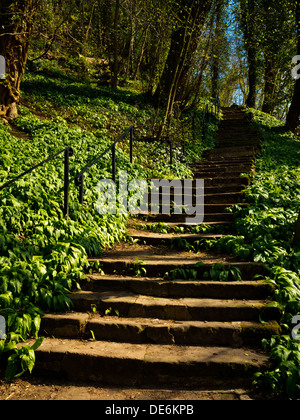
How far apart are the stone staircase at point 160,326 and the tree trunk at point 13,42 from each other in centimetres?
572

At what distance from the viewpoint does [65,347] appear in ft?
9.62

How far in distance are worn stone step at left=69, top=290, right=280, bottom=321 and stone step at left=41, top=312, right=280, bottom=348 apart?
0.40ft

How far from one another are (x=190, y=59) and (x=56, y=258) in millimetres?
8947

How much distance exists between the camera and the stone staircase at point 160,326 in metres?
2.74

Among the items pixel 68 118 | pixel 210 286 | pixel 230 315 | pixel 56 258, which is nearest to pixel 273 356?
pixel 230 315

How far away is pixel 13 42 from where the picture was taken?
780 cm

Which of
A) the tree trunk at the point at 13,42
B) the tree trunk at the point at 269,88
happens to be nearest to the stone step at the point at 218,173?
the tree trunk at the point at 13,42

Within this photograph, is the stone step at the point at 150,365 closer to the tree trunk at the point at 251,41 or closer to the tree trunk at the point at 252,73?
the tree trunk at the point at 251,41

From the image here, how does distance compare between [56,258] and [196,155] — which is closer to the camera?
[56,258]

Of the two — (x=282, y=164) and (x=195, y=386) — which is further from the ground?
(x=282, y=164)

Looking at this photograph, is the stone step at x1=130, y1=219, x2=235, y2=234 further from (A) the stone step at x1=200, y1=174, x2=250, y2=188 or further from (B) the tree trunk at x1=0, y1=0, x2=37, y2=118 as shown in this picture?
(B) the tree trunk at x1=0, y1=0, x2=37, y2=118

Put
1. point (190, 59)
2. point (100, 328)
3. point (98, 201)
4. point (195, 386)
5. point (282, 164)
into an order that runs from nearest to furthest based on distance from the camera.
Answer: point (195, 386), point (100, 328), point (98, 201), point (282, 164), point (190, 59)

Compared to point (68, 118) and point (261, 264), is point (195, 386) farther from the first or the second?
point (68, 118)

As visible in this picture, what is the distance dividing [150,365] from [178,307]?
74cm
